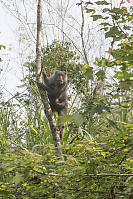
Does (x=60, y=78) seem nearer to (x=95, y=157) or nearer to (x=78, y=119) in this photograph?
(x=95, y=157)

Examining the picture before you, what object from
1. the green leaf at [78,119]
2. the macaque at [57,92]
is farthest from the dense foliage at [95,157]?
the macaque at [57,92]

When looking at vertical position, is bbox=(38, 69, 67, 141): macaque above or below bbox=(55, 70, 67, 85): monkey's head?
below

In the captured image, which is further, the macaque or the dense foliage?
the macaque

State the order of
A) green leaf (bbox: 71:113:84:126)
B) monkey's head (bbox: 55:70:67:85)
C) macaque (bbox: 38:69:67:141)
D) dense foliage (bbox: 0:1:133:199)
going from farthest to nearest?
monkey's head (bbox: 55:70:67:85) → macaque (bbox: 38:69:67:141) → dense foliage (bbox: 0:1:133:199) → green leaf (bbox: 71:113:84:126)

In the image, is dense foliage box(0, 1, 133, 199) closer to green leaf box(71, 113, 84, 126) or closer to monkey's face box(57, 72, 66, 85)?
green leaf box(71, 113, 84, 126)

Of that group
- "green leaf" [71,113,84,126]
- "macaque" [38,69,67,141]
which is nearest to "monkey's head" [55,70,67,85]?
"macaque" [38,69,67,141]

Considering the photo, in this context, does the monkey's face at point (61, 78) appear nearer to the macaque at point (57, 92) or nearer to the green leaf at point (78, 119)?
the macaque at point (57, 92)

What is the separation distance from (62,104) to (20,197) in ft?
10.2

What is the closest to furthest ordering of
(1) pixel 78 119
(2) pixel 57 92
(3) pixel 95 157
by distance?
(1) pixel 78 119, (3) pixel 95 157, (2) pixel 57 92

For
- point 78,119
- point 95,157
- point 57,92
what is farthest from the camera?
point 57,92

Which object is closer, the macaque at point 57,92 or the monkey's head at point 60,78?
the macaque at point 57,92

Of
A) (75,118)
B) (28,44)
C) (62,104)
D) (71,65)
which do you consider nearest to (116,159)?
(75,118)

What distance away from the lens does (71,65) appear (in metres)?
7.71

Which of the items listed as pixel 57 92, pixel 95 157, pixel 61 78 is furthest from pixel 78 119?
pixel 61 78
